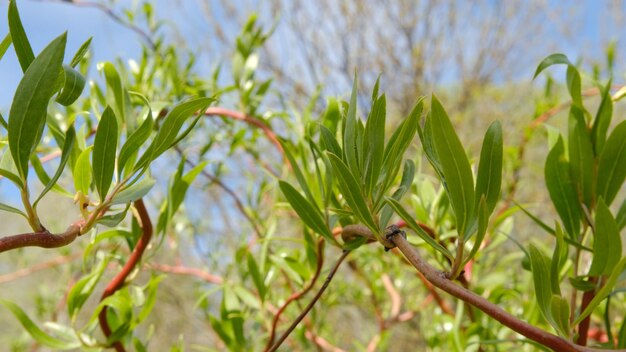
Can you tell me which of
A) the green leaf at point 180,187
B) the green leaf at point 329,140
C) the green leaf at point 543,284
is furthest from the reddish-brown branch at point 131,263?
the green leaf at point 543,284

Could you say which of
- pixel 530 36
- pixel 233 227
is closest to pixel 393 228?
pixel 233 227

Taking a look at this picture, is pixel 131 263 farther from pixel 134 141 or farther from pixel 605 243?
pixel 605 243

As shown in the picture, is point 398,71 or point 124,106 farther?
point 398,71

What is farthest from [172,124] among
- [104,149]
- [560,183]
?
[560,183]

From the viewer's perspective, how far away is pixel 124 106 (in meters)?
0.40

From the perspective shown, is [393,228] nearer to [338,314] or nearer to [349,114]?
[349,114]

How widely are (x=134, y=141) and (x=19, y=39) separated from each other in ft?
0.25

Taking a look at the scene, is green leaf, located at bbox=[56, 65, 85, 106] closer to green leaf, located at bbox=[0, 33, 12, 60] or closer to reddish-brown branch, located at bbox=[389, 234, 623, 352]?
green leaf, located at bbox=[0, 33, 12, 60]

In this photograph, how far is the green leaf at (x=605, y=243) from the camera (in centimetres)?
27

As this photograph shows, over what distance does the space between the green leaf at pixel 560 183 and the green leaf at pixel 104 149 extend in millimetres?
266

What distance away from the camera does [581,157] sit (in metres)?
0.38

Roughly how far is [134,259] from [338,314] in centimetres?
312

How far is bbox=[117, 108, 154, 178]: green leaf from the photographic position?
31cm

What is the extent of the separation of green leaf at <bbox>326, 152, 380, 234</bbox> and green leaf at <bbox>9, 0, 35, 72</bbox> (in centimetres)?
15
